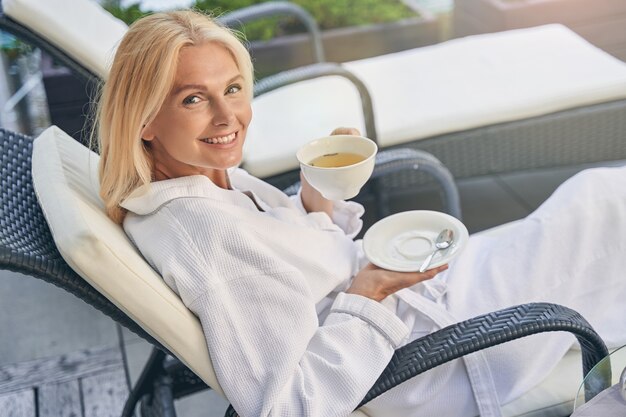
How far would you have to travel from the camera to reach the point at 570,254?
1865 mm

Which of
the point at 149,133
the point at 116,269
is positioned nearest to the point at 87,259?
the point at 116,269

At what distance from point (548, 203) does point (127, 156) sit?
100 cm

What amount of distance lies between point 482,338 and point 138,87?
0.79m

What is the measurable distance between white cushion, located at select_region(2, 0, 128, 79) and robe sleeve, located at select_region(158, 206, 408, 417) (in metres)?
0.88

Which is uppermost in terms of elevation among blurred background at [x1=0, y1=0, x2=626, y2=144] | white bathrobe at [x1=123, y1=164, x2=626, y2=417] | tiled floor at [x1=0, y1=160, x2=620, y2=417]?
white bathrobe at [x1=123, y1=164, x2=626, y2=417]

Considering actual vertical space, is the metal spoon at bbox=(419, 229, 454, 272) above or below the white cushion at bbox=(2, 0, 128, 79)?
below

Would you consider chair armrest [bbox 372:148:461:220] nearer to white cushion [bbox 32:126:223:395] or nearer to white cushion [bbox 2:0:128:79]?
white cushion [bbox 2:0:128:79]

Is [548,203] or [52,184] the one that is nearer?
[52,184]

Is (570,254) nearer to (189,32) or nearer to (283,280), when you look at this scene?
(283,280)

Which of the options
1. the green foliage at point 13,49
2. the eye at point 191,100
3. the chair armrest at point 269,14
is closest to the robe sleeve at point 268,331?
the eye at point 191,100

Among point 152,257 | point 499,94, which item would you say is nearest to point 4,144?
point 152,257

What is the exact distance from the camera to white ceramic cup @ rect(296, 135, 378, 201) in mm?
1631

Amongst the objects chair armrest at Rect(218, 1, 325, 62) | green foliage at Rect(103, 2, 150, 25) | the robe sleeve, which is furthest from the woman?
green foliage at Rect(103, 2, 150, 25)

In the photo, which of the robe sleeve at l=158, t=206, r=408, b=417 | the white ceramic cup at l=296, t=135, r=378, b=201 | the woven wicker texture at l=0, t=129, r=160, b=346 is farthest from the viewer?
the white ceramic cup at l=296, t=135, r=378, b=201
